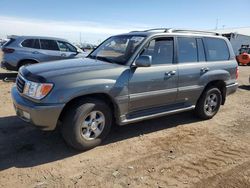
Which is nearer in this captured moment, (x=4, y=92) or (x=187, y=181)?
(x=187, y=181)

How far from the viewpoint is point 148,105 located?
520cm

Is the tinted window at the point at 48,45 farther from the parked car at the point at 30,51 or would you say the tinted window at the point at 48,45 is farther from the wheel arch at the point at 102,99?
the wheel arch at the point at 102,99

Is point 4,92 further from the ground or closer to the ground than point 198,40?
closer to the ground

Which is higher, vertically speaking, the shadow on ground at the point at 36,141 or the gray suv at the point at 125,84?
the gray suv at the point at 125,84

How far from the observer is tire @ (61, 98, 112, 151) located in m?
4.30

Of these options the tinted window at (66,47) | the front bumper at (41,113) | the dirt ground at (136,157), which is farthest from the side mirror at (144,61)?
the tinted window at (66,47)

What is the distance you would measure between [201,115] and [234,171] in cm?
237

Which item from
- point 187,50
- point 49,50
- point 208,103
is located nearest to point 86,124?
point 187,50

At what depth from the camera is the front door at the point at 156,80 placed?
4.91m

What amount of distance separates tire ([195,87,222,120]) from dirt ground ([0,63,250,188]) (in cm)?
32

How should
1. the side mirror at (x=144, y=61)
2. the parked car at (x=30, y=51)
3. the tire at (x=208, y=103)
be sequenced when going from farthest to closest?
the parked car at (x=30, y=51)
the tire at (x=208, y=103)
the side mirror at (x=144, y=61)

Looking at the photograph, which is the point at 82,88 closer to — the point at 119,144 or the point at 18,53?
the point at 119,144

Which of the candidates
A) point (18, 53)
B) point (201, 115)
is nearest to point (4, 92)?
point (18, 53)

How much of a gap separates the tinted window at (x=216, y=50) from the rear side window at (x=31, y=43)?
7.16 metres
